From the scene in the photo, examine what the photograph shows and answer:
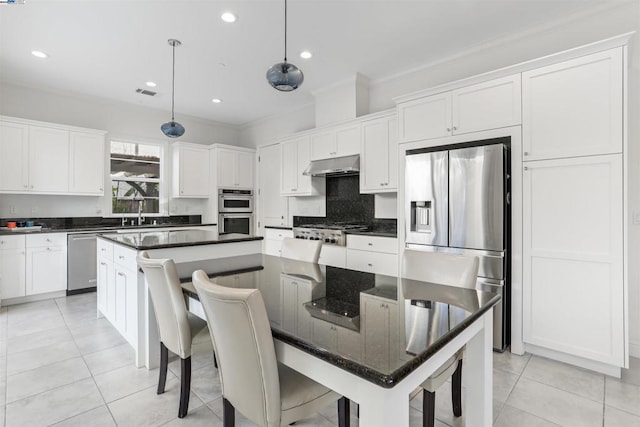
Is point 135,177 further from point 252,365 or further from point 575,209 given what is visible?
point 575,209

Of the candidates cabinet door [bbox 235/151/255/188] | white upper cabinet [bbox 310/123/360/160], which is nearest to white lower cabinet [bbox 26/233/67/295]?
cabinet door [bbox 235/151/255/188]

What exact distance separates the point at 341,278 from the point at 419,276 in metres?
0.50

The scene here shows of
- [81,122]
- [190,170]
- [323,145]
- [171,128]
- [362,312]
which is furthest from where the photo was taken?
[190,170]

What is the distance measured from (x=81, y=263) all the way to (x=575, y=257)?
5608 millimetres

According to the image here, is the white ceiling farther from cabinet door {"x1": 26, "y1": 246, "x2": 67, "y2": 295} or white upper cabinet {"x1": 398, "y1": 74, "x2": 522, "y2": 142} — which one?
cabinet door {"x1": 26, "y1": 246, "x2": 67, "y2": 295}

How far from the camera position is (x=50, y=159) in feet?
14.2

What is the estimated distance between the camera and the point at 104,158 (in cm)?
498

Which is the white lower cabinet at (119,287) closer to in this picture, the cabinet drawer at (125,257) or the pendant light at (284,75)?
the cabinet drawer at (125,257)

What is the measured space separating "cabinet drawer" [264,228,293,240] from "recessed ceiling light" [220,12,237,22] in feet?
9.59

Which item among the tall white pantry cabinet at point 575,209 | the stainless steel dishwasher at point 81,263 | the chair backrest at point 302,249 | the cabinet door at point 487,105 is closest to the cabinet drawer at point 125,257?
the chair backrest at point 302,249

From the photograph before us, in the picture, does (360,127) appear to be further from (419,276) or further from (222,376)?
(222,376)

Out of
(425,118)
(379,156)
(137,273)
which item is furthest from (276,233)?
(425,118)

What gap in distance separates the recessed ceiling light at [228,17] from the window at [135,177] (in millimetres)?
3509

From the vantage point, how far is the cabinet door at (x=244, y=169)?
5941 millimetres
